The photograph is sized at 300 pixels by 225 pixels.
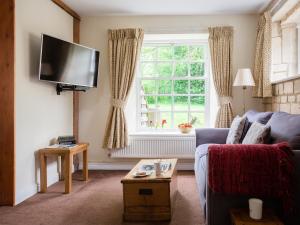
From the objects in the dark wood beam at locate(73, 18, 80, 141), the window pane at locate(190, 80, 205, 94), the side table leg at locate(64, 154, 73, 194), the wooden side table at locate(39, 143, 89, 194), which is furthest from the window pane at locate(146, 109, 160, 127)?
the side table leg at locate(64, 154, 73, 194)

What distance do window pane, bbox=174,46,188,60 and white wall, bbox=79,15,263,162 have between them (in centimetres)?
38

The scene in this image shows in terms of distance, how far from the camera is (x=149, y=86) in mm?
4832

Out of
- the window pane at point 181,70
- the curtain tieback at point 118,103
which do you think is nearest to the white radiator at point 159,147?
the curtain tieback at point 118,103

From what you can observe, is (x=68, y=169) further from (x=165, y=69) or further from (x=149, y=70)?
(x=165, y=69)

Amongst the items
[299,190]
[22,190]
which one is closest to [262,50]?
[299,190]

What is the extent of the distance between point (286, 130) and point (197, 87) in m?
2.52

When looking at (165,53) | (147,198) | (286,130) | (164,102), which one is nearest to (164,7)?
(165,53)

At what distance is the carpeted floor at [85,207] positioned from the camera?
2.56m

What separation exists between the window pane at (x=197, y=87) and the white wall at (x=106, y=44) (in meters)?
0.53

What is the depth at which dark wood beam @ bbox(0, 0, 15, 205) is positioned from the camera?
291 cm

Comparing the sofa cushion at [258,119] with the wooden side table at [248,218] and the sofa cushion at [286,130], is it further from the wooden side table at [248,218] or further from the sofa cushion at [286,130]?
the wooden side table at [248,218]

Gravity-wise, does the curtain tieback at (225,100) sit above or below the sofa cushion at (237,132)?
above

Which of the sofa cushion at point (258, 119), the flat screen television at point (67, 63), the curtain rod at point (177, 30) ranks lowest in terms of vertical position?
the sofa cushion at point (258, 119)

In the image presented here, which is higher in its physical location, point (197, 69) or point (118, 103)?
point (197, 69)
